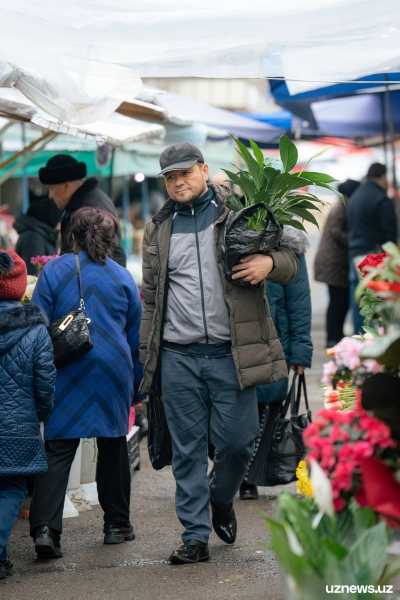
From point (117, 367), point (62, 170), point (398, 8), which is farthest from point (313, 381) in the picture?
point (398, 8)

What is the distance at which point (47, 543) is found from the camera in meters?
4.45

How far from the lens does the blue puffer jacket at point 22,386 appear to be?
4.16m

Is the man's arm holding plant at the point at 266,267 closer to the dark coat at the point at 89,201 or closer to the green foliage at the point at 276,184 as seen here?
the green foliage at the point at 276,184

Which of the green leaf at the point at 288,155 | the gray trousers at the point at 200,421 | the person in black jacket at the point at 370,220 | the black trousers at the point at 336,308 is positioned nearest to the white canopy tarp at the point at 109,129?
the green leaf at the point at 288,155

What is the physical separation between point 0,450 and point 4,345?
0.48 m

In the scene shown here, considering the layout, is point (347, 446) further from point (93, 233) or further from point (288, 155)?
point (93, 233)

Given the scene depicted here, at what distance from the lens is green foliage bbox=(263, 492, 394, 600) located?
2.13 metres

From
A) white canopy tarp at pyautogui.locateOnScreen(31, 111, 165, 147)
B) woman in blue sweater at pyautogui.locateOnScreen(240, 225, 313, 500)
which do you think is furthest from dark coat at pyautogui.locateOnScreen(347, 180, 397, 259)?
woman in blue sweater at pyautogui.locateOnScreen(240, 225, 313, 500)

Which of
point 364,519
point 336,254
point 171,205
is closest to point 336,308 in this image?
point 336,254

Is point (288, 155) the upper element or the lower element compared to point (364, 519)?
upper

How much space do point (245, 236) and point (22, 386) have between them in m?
1.26

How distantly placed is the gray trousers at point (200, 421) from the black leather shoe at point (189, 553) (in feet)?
0.11

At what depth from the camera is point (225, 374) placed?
432cm

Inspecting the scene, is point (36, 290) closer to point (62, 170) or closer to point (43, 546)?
point (43, 546)
